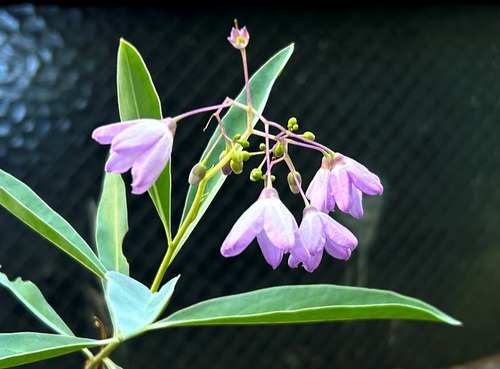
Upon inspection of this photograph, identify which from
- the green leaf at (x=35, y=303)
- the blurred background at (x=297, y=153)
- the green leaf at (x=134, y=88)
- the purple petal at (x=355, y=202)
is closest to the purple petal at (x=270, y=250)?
the purple petal at (x=355, y=202)

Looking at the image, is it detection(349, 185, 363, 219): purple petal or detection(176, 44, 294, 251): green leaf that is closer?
detection(349, 185, 363, 219): purple petal

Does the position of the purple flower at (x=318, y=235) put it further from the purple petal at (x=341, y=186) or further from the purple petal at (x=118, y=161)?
the purple petal at (x=118, y=161)

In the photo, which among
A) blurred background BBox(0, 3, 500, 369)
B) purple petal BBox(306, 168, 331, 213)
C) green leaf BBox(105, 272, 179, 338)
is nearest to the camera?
green leaf BBox(105, 272, 179, 338)

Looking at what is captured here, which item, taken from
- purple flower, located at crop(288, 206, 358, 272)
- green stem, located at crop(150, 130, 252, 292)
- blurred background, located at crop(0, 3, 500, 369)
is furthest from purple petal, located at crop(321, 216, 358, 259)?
blurred background, located at crop(0, 3, 500, 369)

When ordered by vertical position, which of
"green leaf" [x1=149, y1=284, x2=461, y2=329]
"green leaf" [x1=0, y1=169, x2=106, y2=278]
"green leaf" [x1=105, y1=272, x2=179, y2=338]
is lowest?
"green leaf" [x1=0, y1=169, x2=106, y2=278]

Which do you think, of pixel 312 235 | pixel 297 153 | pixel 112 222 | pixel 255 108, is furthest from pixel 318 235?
pixel 297 153

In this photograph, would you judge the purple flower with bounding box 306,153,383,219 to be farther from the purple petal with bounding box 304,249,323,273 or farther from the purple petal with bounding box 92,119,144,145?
the purple petal with bounding box 92,119,144,145
